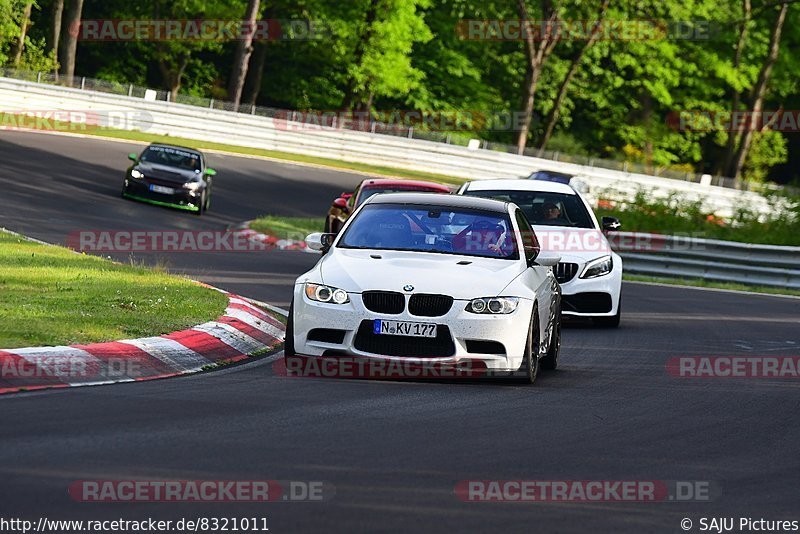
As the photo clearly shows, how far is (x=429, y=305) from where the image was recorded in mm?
10547

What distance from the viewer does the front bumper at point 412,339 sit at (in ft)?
34.4

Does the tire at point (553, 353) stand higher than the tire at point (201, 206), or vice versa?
the tire at point (553, 353)

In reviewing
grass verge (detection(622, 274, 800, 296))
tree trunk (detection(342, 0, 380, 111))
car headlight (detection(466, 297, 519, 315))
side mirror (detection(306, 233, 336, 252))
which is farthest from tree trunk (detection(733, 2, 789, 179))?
car headlight (detection(466, 297, 519, 315))

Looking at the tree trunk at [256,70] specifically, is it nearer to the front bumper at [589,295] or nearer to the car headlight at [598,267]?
the car headlight at [598,267]

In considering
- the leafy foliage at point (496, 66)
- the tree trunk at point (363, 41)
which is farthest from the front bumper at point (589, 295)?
the tree trunk at point (363, 41)

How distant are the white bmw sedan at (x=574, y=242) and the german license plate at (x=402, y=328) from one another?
20.1 ft

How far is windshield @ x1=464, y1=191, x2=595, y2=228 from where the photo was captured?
17.4 m

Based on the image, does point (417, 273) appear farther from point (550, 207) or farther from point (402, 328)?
point (550, 207)

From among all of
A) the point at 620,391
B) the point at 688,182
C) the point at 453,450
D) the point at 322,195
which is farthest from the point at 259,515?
the point at 688,182

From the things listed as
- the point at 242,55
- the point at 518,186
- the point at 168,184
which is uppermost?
the point at 242,55

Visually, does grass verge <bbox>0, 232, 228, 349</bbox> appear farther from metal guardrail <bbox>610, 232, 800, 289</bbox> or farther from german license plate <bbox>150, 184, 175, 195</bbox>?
metal guardrail <bbox>610, 232, 800, 289</bbox>

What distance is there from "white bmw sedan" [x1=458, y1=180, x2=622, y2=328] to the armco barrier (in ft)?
103

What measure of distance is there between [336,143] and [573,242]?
36.4 meters

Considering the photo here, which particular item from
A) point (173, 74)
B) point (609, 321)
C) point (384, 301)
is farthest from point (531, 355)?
point (173, 74)
